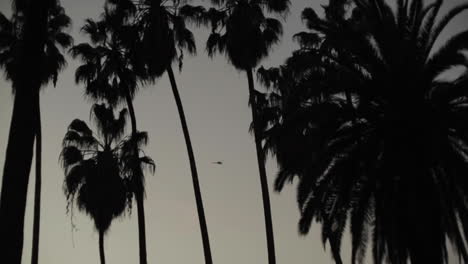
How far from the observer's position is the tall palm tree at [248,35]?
19469 mm

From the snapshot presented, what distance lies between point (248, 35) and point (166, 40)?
369cm

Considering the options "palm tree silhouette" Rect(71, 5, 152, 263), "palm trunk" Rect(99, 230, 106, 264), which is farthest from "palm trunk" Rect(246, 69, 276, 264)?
"palm trunk" Rect(99, 230, 106, 264)

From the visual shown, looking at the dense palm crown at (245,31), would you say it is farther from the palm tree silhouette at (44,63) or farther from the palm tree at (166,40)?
the palm tree silhouette at (44,63)

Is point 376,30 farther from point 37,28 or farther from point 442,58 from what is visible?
point 37,28

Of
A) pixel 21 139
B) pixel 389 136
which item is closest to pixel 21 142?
pixel 21 139

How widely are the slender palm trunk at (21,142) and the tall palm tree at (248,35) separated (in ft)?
39.4

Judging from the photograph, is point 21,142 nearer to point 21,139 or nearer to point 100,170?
point 21,139

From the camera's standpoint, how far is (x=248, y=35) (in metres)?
19.4

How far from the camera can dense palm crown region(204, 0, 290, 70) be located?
1955 centimetres

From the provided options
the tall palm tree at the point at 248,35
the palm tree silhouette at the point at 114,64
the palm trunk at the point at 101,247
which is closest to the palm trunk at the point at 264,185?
the tall palm tree at the point at 248,35

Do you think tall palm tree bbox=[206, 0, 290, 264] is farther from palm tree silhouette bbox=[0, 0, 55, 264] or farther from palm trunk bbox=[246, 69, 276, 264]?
palm tree silhouette bbox=[0, 0, 55, 264]

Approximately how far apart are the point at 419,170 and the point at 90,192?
1863cm

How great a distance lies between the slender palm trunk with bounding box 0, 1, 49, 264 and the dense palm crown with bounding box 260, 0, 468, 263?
778 cm

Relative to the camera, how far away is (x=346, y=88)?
12719 millimetres
